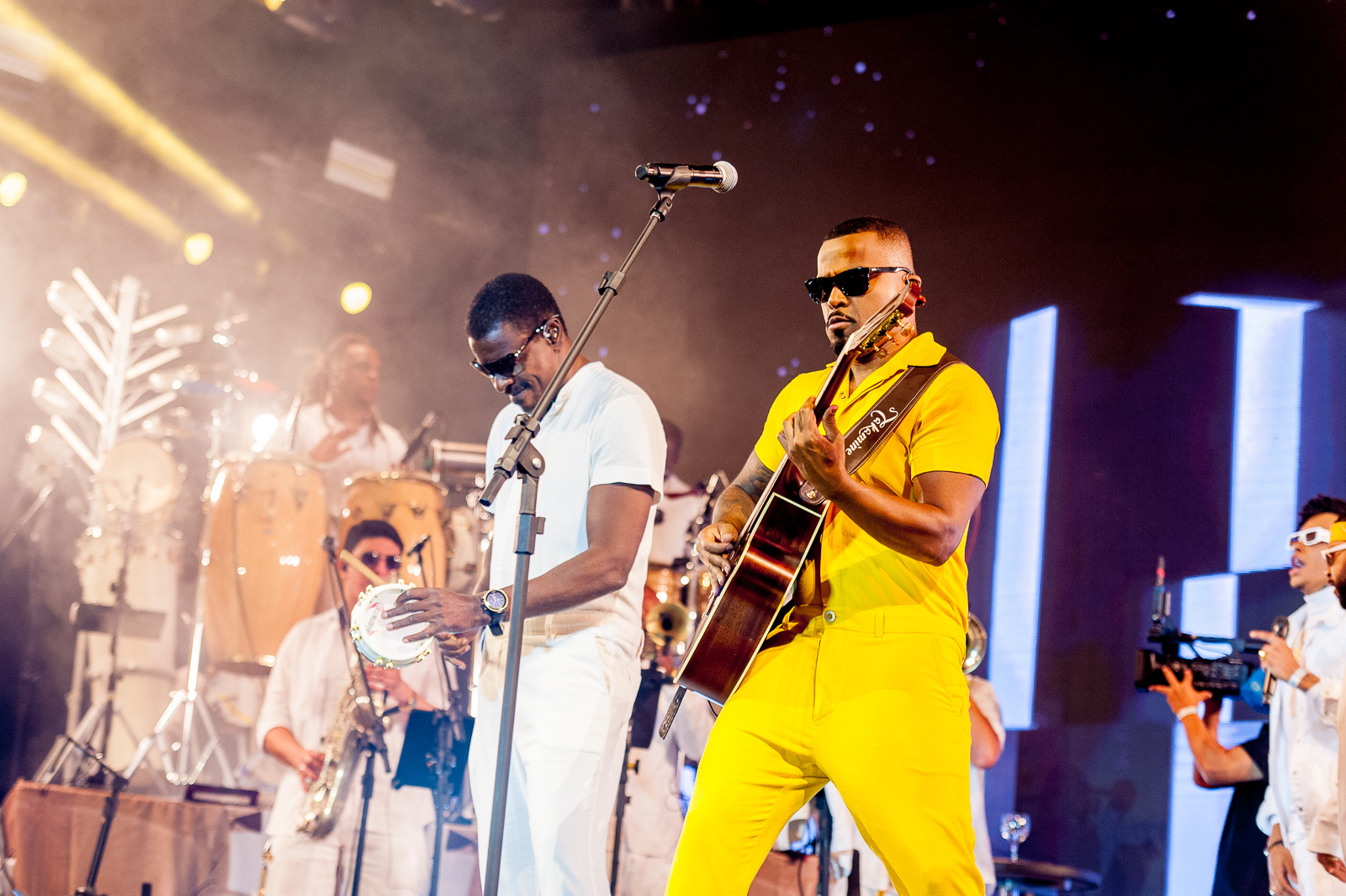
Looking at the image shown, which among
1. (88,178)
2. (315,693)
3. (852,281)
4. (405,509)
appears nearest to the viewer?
(852,281)

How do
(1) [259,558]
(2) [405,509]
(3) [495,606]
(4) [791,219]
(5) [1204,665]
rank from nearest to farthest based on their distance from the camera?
(3) [495,606] → (5) [1204,665] → (2) [405,509] → (1) [259,558] → (4) [791,219]

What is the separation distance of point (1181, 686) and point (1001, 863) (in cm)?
150

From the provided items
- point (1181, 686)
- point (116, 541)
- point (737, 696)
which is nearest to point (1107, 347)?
point (1181, 686)

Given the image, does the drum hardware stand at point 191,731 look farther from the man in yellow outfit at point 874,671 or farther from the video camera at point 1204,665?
the man in yellow outfit at point 874,671

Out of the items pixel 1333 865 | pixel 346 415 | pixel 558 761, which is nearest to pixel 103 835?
pixel 346 415

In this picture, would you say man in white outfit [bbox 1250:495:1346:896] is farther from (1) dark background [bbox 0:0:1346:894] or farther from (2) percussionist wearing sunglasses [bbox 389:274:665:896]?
(2) percussionist wearing sunglasses [bbox 389:274:665:896]

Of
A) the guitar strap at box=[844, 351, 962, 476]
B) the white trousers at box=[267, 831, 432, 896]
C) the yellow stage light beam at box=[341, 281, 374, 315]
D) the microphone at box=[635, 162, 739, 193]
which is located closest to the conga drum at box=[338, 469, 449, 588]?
the white trousers at box=[267, 831, 432, 896]

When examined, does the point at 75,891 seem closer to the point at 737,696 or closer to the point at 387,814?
the point at 387,814

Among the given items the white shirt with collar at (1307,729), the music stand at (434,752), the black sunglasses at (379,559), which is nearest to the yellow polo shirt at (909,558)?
the music stand at (434,752)

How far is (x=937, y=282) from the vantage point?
8133 mm

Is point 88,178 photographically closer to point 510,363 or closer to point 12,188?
point 12,188

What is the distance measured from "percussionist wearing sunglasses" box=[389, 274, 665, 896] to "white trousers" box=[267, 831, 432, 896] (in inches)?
114

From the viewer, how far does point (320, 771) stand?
20.4ft

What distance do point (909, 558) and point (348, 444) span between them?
7273 mm
